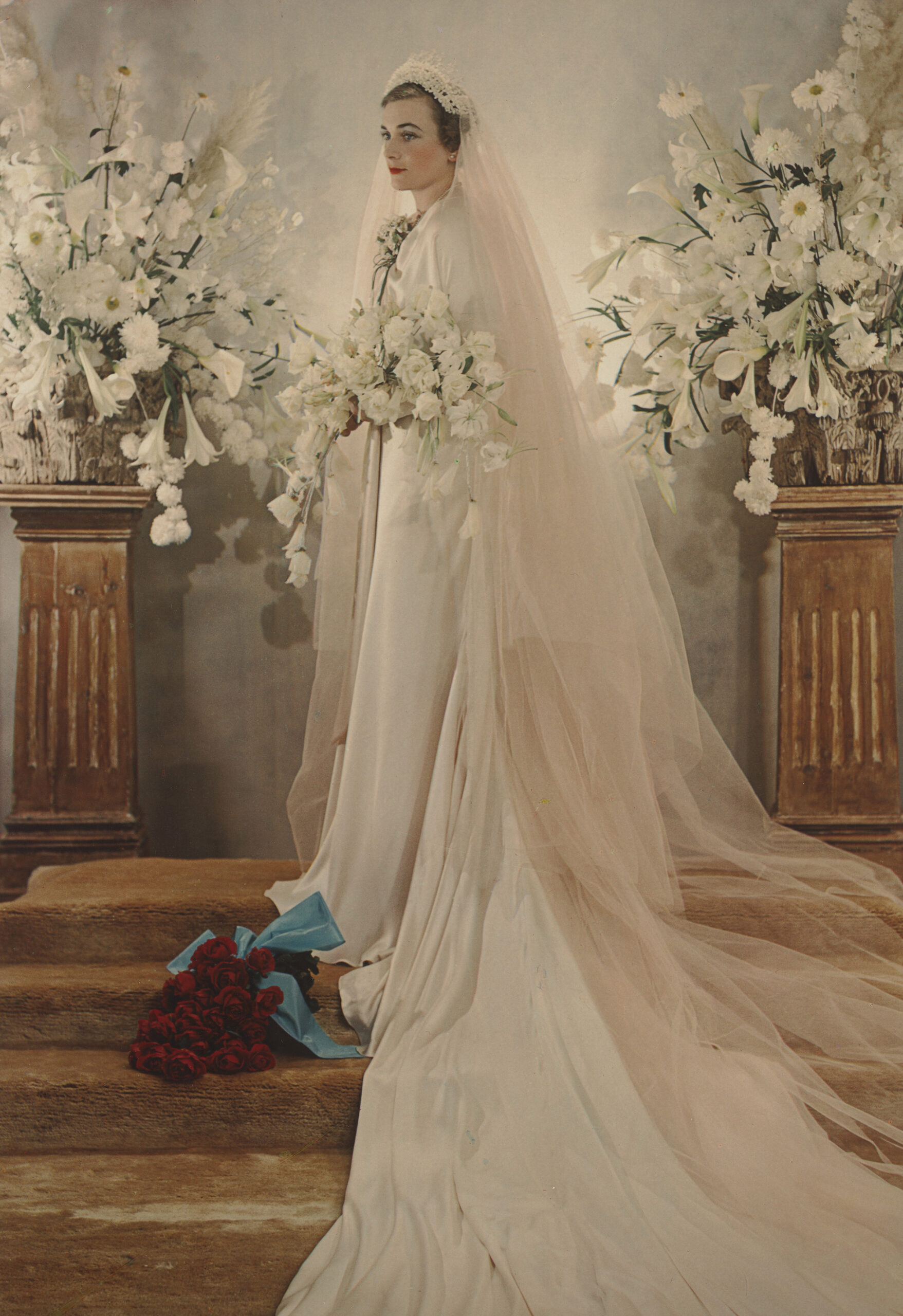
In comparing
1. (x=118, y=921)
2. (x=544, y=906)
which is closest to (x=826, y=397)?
(x=544, y=906)

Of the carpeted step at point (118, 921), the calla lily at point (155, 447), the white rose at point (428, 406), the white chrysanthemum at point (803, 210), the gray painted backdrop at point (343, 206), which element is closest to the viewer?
the white rose at point (428, 406)

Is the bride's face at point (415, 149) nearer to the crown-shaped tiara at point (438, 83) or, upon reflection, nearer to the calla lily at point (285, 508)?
the crown-shaped tiara at point (438, 83)

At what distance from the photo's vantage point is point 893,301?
10.4 feet

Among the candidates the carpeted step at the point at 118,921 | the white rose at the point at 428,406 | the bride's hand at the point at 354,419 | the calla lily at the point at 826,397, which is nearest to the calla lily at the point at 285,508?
the bride's hand at the point at 354,419

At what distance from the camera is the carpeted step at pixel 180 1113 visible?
215 cm

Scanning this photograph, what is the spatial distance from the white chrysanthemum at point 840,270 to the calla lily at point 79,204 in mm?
1994

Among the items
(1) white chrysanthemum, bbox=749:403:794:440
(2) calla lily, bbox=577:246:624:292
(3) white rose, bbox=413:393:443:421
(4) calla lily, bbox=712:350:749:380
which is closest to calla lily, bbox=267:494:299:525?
(3) white rose, bbox=413:393:443:421

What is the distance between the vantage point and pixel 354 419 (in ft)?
9.07

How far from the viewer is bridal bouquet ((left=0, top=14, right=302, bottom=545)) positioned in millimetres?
3080

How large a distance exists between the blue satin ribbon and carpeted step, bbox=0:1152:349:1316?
0.82 feet

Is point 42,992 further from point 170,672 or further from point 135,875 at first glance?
point 170,672

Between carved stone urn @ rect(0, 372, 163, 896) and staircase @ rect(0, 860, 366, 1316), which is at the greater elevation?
carved stone urn @ rect(0, 372, 163, 896)

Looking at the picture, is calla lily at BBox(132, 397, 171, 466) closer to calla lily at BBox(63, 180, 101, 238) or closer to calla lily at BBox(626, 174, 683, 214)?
calla lily at BBox(63, 180, 101, 238)

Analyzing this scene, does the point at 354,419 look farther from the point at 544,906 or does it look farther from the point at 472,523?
the point at 544,906
